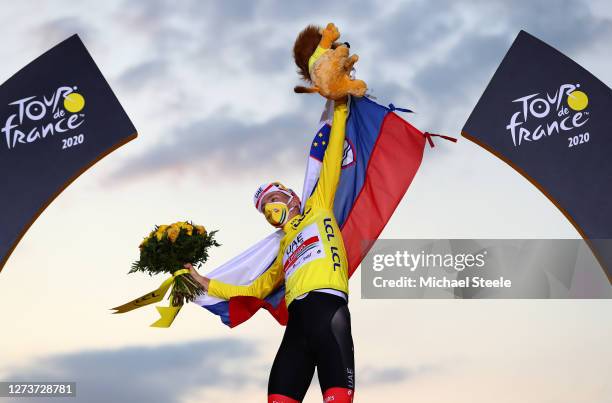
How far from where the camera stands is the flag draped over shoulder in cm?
748

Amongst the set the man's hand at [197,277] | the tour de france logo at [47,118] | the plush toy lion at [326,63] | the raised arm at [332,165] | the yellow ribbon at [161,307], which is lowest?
the yellow ribbon at [161,307]

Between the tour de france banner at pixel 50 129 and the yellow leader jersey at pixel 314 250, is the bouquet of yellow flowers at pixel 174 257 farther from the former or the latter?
the tour de france banner at pixel 50 129

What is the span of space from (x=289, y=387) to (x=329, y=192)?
65.7 inches

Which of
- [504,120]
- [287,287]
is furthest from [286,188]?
[504,120]

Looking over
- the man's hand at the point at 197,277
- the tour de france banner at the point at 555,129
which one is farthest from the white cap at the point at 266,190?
the tour de france banner at the point at 555,129

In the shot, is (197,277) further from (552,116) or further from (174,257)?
(552,116)

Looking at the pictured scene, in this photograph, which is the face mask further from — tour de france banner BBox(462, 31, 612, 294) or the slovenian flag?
tour de france banner BBox(462, 31, 612, 294)

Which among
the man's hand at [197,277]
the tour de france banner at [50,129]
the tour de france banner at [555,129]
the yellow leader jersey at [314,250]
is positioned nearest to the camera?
the yellow leader jersey at [314,250]

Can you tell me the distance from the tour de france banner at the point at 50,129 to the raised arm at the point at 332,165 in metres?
2.18

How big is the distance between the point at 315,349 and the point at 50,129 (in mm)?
3620

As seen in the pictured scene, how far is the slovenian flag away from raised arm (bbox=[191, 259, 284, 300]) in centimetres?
6

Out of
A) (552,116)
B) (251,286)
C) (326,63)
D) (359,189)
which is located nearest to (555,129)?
(552,116)

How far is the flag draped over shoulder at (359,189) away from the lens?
24.5ft

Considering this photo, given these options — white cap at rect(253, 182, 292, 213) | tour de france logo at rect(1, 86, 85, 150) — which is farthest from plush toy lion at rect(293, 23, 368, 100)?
tour de france logo at rect(1, 86, 85, 150)
